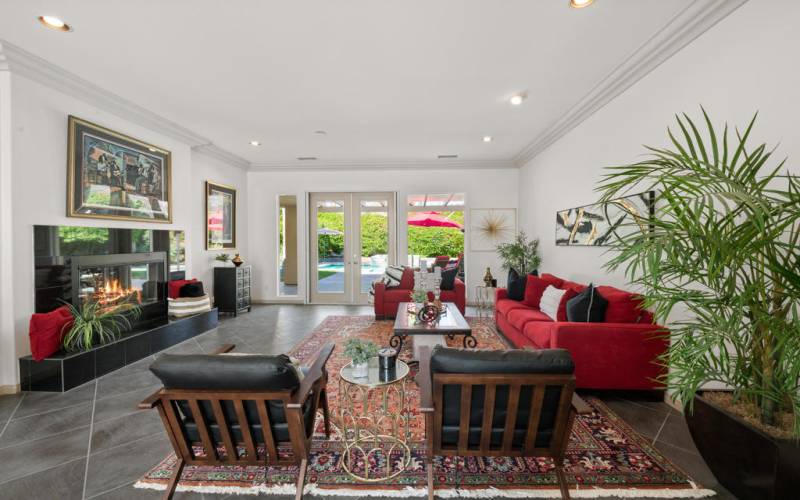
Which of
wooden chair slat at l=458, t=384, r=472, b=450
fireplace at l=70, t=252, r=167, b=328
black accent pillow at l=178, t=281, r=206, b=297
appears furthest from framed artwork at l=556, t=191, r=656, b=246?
black accent pillow at l=178, t=281, r=206, b=297

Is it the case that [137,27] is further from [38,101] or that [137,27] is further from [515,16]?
[515,16]

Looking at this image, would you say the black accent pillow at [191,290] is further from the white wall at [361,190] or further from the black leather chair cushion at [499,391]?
the black leather chair cushion at [499,391]

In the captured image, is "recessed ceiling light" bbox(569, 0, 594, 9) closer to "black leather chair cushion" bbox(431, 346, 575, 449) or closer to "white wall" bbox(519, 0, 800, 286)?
"white wall" bbox(519, 0, 800, 286)

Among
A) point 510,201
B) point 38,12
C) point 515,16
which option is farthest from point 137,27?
point 510,201

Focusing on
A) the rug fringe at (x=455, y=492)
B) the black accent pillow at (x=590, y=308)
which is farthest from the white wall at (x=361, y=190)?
the rug fringe at (x=455, y=492)

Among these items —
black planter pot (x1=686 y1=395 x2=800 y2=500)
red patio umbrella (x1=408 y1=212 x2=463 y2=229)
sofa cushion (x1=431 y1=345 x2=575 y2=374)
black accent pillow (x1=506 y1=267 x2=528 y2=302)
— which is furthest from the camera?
red patio umbrella (x1=408 y1=212 x2=463 y2=229)

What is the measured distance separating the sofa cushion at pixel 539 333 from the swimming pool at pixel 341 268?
415 centimetres

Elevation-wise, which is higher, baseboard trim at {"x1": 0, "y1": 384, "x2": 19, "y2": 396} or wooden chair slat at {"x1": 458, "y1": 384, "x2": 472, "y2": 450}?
wooden chair slat at {"x1": 458, "y1": 384, "x2": 472, "y2": 450}

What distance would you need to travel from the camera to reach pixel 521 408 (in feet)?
5.84

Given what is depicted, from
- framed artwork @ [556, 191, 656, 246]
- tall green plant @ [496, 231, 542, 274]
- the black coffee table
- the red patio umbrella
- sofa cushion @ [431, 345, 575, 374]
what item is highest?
the red patio umbrella

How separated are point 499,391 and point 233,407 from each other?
1.32 metres

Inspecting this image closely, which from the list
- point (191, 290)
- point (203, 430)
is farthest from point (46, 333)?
point (203, 430)

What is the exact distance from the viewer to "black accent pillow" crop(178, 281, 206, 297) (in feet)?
17.1

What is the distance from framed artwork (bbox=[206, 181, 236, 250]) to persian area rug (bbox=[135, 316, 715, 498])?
4.72 metres
